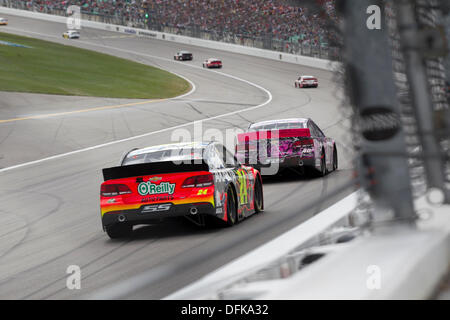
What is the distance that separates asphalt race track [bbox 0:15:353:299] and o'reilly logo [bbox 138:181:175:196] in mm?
629

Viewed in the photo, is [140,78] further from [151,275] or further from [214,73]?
[151,275]

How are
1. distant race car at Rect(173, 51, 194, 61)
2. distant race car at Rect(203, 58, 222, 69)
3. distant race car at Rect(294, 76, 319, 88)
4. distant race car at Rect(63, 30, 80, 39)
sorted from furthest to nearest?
1. distant race car at Rect(63, 30, 80, 39)
2. distant race car at Rect(173, 51, 194, 61)
3. distant race car at Rect(203, 58, 222, 69)
4. distant race car at Rect(294, 76, 319, 88)

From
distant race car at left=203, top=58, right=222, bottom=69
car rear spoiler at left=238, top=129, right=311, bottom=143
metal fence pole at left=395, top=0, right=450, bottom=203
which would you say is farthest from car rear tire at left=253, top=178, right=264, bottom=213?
distant race car at left=203, top=58, right=222, bottom=69

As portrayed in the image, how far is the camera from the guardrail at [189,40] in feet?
218

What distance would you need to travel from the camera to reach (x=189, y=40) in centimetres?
8169

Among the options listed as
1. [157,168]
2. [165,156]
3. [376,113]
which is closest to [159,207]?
[157,168]

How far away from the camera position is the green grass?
43.8 meters

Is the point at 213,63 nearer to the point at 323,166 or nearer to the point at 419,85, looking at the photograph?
the point at 323,166

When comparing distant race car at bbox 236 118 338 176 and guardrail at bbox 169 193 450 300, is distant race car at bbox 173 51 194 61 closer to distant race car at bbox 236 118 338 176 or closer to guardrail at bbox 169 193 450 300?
distant race car at bbox 236 118 338 176

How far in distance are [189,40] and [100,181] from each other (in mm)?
65350

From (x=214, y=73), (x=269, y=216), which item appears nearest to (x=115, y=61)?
(x=214, y=73)

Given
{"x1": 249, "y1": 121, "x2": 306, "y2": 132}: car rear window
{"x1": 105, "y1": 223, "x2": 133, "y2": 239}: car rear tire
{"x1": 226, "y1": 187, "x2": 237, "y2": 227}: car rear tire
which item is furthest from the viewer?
{"x1": 249, "y1": 121, "x2": 306, "y2": 132}: car rear window

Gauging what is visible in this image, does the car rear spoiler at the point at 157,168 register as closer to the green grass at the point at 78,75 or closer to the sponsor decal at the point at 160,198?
the sponsor decal at the point at 160,198
